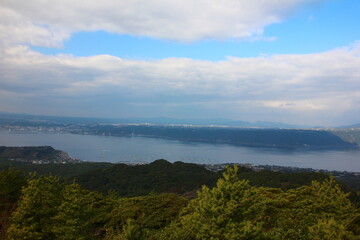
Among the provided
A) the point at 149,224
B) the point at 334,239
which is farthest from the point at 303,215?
the point at 149,224

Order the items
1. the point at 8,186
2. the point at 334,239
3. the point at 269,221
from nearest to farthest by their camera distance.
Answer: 1. the point at 334,239
2. the point at 269,221
3. the point at 8,186

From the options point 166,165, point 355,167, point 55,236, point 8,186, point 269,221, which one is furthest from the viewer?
point 355,167

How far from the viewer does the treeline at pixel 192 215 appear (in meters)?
11.5

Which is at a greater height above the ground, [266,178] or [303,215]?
[303,215]

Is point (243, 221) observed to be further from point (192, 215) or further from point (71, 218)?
point (71, 218)

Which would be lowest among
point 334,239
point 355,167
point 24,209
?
point 355,167

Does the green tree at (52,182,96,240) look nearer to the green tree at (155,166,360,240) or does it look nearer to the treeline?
the treeline

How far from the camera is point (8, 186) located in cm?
2281

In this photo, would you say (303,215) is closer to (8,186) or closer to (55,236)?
(55,236)

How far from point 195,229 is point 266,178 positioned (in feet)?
152

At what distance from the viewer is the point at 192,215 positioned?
513 inches

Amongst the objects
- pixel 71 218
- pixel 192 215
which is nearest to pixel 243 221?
pixel 192 215

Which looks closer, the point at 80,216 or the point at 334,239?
the point at 334,239

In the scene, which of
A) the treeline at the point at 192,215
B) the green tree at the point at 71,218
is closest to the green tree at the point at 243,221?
the treeline at the point at 192,215
